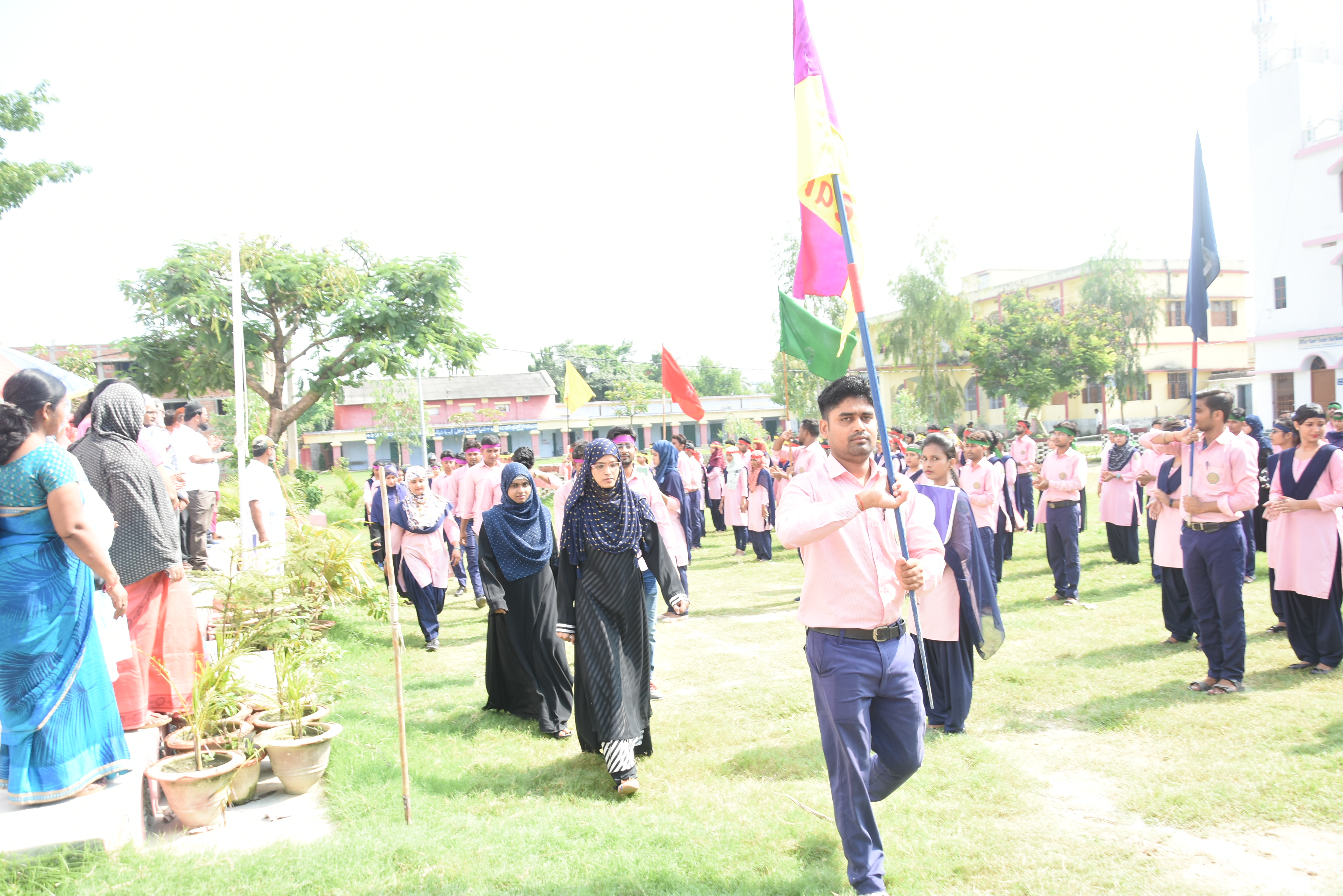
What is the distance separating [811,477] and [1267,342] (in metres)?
30.8

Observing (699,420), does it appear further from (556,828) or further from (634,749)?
(556,828)

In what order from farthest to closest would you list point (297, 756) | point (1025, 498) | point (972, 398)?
point (972, 398) < point (1025, 498) < point (297, 756)

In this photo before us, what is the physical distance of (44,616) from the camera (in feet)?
11.7

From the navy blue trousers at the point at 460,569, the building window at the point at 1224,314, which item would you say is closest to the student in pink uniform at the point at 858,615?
the navy blue trousers at the point at 460,569

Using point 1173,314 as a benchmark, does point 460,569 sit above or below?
below

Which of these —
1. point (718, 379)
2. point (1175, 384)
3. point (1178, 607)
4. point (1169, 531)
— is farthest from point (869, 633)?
point (718, 379)

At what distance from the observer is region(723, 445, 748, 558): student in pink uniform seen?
15148 mm

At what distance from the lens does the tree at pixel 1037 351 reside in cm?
3519

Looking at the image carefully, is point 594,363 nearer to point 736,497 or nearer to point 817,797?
point 736,497

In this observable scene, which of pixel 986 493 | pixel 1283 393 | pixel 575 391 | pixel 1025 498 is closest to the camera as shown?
pixel 986 493

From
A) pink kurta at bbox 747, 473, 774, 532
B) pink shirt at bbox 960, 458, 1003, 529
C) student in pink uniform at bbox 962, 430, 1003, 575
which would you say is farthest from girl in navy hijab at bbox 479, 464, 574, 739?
pink kurta at bbox 747, 473, 774, 532

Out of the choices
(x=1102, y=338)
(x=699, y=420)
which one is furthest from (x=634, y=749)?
(x=1102, y=338)

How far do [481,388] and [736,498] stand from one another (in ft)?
136

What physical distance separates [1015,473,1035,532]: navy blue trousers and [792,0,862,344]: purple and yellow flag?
1067 centimetres
